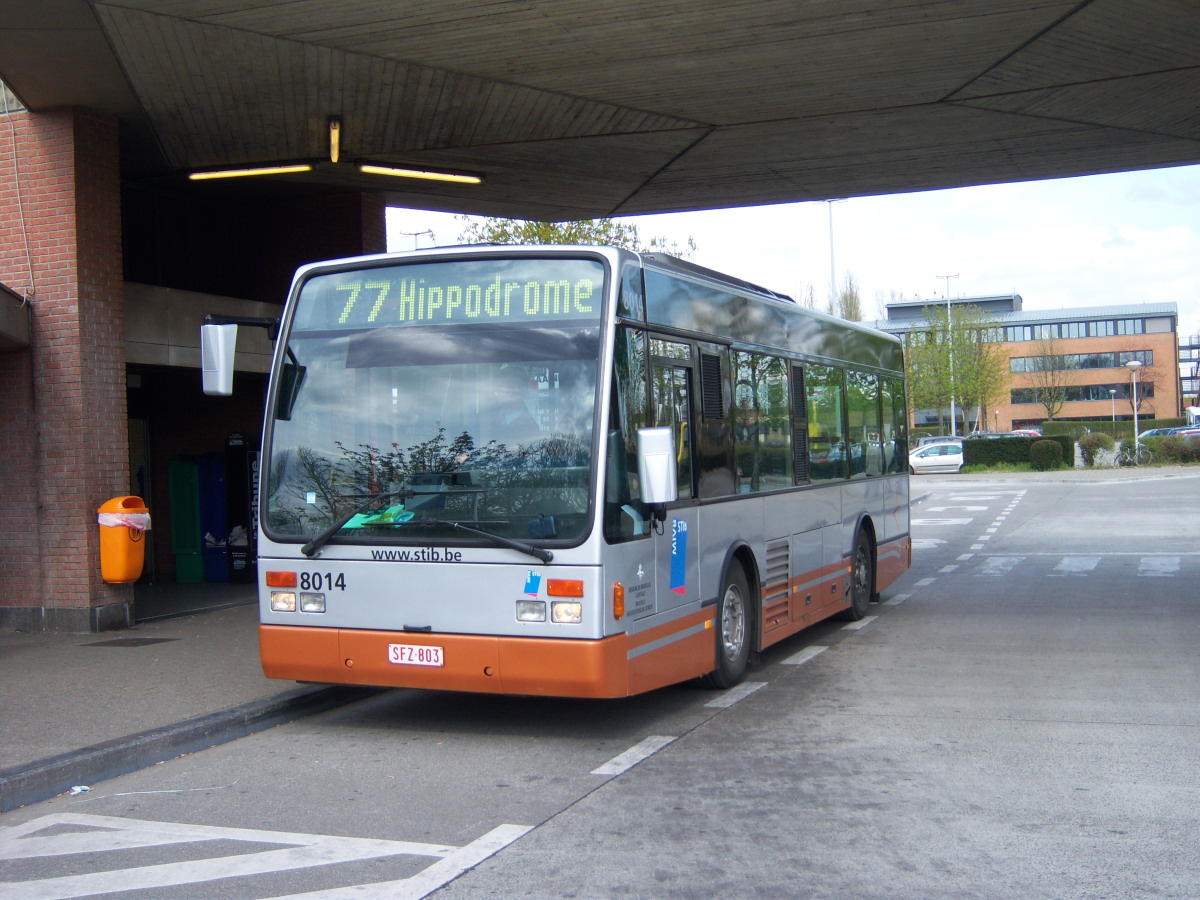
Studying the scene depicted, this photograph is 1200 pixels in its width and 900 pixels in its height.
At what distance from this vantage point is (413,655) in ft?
24.1

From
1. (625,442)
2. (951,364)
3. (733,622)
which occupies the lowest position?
(733,622)

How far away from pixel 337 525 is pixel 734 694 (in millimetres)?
3284

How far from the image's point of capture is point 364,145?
43.8ft

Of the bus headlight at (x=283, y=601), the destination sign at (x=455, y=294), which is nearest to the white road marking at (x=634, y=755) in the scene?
the bus headlight at (x=283, y=601)

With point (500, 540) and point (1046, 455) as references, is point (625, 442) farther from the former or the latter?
point (1046, 455)

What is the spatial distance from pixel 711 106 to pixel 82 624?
8.22 meters

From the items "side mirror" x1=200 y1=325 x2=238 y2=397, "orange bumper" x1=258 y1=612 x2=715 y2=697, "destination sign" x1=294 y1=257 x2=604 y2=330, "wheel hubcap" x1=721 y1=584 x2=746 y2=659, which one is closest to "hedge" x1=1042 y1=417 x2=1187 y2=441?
"wheel hubcap" x1=721 y1=584 x2=746 y2=659

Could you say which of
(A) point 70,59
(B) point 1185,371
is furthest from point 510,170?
(B) point 1185,371

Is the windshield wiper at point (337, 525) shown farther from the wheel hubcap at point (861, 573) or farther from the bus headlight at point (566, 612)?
the wheel hubcap at point (861, 573)

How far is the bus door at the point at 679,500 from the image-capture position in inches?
301

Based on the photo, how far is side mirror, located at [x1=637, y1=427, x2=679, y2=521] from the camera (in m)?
6.73

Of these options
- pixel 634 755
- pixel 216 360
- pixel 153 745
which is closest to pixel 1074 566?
pixel 634 755

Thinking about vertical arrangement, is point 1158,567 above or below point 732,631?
below

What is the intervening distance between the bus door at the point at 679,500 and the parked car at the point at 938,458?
144 ft
